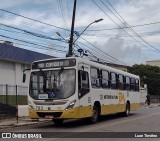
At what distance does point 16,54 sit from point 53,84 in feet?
61.0

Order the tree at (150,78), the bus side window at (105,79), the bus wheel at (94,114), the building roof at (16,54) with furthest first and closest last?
the tree at (150,78) → the building roof at (16,54) → the bus side window at (105,79) → the bus wheel at (94,114)

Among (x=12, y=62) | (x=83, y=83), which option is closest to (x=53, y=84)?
(x=83, y=83)

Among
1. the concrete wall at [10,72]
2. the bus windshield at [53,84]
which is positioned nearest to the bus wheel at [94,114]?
the bus windshield at [53,84]

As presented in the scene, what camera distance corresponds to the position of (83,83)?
19.1 m

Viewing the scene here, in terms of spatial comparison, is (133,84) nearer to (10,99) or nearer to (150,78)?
(10,99)

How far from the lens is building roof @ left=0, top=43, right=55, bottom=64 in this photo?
3403 cm

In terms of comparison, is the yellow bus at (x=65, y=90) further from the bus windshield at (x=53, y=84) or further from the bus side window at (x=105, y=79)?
the bus side window at (x=105, y=79)

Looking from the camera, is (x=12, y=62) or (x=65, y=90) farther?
(x=12, y=62)

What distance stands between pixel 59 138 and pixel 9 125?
6.64 meters

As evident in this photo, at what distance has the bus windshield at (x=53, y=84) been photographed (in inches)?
719

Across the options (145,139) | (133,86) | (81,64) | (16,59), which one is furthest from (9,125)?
(16,59)

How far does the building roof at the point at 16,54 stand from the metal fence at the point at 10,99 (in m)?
3.69

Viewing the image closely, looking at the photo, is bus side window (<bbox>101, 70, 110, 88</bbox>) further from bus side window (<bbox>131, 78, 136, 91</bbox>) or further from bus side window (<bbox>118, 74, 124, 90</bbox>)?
bus side window (<bbox>131, 78, 136, 91</bbox>)

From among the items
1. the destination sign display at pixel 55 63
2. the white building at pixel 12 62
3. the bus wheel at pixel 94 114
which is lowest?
the bus wheel at pixel 94 114
